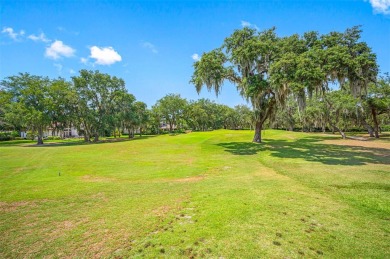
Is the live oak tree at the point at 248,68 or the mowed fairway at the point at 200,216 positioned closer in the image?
the mowed fairway at the point at 200,216

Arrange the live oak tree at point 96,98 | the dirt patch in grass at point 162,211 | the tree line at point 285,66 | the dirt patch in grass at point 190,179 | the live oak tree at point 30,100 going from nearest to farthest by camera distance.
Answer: the dirt patch in grass at point 162,211 < the dirt patch in grass at point 190,179 < the tree line at point 285,66 < the live oak tree at point 30,100 < the live oak tree at point 96,98

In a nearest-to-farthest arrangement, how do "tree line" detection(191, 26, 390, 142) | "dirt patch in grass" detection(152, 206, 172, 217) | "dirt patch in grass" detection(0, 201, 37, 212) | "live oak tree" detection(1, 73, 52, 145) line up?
"dirt patch in grass" detection(152, 206, 172, 217) → "dirt patch in grass" detection(0, 201, 37, 212) → "tree line" detection(191, 26, 390, 142) → "live oak tree" detection(1, 73, 52, 145)

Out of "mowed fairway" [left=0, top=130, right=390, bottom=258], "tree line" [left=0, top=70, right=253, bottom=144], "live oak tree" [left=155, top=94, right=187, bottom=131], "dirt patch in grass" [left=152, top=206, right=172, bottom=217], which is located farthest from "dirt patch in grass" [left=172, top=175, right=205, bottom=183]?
"live oak tree" [left=155, top=94, right=187, bottom=131]

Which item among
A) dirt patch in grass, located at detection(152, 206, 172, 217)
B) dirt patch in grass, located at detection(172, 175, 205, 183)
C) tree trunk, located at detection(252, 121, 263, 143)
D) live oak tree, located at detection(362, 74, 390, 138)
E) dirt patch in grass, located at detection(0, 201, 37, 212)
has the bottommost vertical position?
dirt patch in grass, located at detection(172, 175, 205, 183)

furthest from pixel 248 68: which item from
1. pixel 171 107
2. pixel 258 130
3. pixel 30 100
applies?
pixel 171 107

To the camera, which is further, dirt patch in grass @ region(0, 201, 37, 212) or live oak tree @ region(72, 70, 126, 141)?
live oak tree @ region(72, 70, 126, 141)

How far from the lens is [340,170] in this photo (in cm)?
995

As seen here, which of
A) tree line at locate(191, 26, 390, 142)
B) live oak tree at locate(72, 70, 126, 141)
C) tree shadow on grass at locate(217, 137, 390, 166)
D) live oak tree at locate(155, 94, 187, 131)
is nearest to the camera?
tree shadow on grass at locate(217, 137, 390, 166)

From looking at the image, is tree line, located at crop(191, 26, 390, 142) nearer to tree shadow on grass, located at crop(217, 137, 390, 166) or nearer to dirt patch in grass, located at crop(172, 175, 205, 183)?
tree shadow on grass, located at crop(217, 137, 390, 166)

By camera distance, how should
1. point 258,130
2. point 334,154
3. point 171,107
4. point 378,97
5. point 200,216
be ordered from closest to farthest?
point 200,216 → point 334,154 → point 258,130 → point 378,97 → point 171,107

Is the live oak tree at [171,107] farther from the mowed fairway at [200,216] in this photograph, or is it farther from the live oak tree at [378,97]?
the mowed fairway at [200,216]

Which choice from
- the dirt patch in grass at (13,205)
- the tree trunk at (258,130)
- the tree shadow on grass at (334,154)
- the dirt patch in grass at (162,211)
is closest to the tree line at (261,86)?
the tree trunk at (258,130)

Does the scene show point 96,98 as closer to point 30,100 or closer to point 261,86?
point 30,100

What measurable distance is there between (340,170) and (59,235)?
37.7 feet
